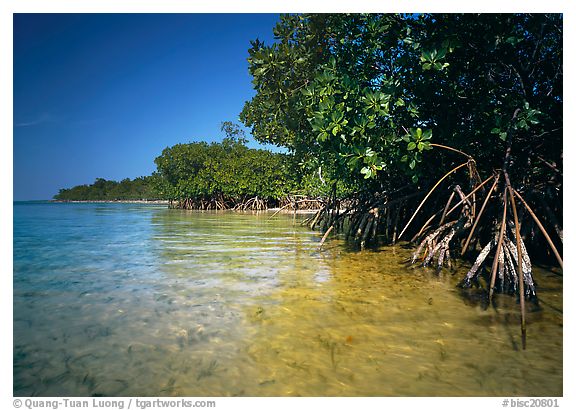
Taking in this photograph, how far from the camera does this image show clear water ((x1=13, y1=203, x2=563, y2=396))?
2.15m

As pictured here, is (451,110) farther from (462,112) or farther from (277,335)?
(277,335)

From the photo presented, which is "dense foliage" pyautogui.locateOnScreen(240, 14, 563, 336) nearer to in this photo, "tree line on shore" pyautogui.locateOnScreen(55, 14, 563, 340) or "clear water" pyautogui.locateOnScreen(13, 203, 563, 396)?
"tree line on shore" pyautogui.locateOnScreen(55, 14, 563, 340)

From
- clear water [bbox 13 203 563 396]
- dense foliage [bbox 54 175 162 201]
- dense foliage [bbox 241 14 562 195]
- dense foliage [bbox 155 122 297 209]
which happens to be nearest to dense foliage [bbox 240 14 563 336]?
dense foliage [bbox 241 14 562 195]

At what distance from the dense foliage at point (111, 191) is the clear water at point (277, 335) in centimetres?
8104

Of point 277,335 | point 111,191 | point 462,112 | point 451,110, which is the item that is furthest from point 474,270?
point 111,191

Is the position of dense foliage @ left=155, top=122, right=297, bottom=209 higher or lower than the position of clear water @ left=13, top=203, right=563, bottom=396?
higher

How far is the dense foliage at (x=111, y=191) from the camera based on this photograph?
83625 mm

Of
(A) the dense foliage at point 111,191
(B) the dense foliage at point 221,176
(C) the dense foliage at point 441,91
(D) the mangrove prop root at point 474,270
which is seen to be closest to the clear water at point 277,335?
(D) the mangrove prop root at point 474,270

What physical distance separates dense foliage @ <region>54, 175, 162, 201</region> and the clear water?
266 ft

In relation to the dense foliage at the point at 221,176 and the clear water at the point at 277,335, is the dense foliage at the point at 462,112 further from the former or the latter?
the dense foliage at the point at 221,176

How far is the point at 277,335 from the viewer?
283 centimetres
